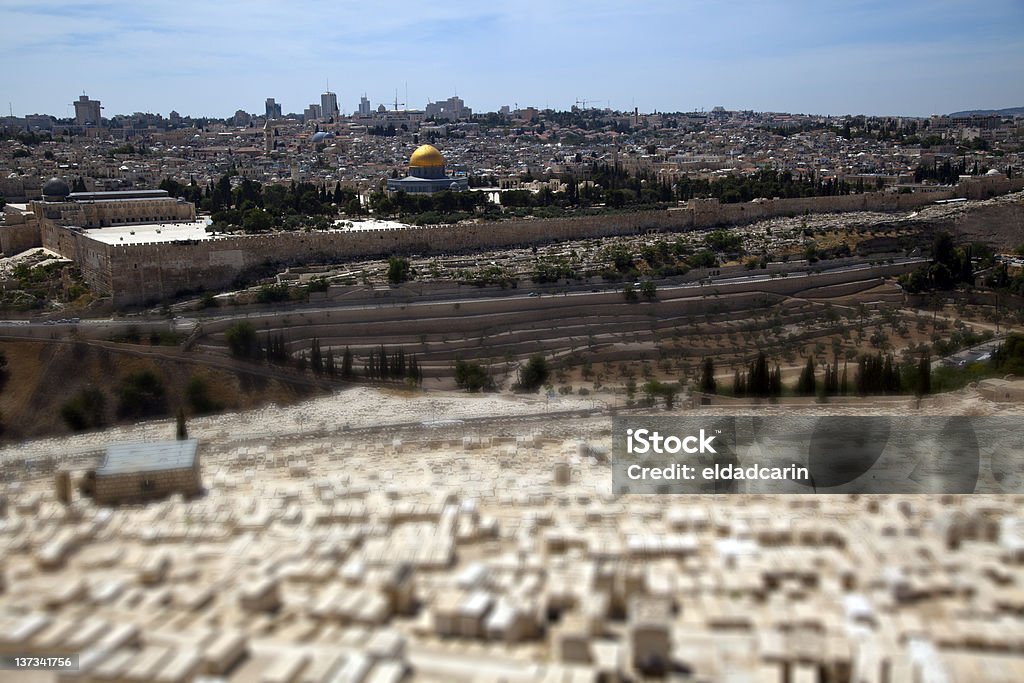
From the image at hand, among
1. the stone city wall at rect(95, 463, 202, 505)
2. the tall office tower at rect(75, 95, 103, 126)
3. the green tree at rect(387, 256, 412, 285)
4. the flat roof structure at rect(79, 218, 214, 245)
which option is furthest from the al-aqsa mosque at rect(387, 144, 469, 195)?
the tall office tower at rect(75, 95, 103, 126)

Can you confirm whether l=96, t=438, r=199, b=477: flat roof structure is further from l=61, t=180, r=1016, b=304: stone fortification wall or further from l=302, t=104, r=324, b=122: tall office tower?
l=302, t=104, r=324, b=122: tall office tower

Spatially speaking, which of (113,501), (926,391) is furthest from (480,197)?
(113,501)

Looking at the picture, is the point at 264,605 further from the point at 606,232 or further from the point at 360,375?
the point at 606,232

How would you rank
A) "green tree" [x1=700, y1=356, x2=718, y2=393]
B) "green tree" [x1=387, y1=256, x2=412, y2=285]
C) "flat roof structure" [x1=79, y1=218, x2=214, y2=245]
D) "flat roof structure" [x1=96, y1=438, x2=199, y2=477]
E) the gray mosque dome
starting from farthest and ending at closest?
the gray mosque dome → "flat roof structure" [x1=79, y1=218, x2=214, y2=245] → "green tree" [x1=387, y1=256, x2=412, y2=285] → "green tree" [x1=700, y1=356, x2=718, y2=393] → "flat roof structure" [x1=96, y1=438, x2=199, y2=477]

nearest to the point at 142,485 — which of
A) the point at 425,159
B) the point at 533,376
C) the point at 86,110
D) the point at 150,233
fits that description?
the point at 533,376

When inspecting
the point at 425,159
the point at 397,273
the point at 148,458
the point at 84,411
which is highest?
the point at 425,159

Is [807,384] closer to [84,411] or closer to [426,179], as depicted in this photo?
[84,411]
